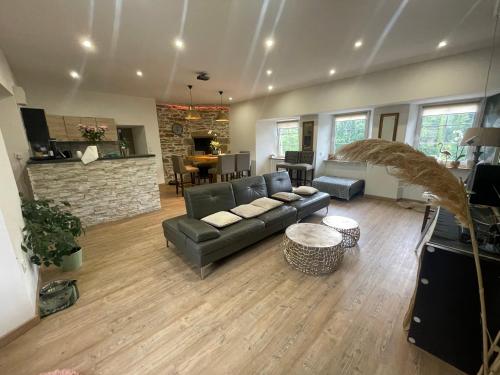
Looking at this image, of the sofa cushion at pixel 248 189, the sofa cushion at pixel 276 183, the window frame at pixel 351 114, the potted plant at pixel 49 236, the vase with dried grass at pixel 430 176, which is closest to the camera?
the vase with dried grass at pixel 430 176

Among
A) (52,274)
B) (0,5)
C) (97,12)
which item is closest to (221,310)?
(52,274)

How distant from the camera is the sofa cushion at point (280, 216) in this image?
2699 mm

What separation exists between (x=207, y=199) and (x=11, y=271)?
178 centimetres

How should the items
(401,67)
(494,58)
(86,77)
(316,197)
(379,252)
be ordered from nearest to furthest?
1. (379,252)
2. (494,58)
3. (316,197)
4. (401,67)
5. (86,77)

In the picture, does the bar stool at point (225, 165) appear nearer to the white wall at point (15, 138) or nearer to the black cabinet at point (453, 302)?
the white wall at point (15, 138)

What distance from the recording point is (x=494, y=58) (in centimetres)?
308

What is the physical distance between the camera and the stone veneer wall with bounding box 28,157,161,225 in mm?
3117

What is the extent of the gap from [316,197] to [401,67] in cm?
314

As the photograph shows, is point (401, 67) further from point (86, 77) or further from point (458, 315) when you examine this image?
point (86, 77)

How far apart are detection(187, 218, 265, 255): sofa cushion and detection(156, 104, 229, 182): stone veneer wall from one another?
5.61m

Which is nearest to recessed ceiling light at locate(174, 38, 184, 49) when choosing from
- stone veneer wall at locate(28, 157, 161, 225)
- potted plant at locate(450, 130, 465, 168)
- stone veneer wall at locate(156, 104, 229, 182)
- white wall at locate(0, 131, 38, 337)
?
stone veneer wall at locate(28, 157, 161, 225)

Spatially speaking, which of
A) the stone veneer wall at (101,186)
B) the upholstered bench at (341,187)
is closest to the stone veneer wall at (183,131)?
the stone veneer wall at (101,186)

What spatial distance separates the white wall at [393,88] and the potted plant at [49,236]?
5.50m

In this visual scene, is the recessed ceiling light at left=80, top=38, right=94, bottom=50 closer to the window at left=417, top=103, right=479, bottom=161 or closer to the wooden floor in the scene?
the wooden floor
